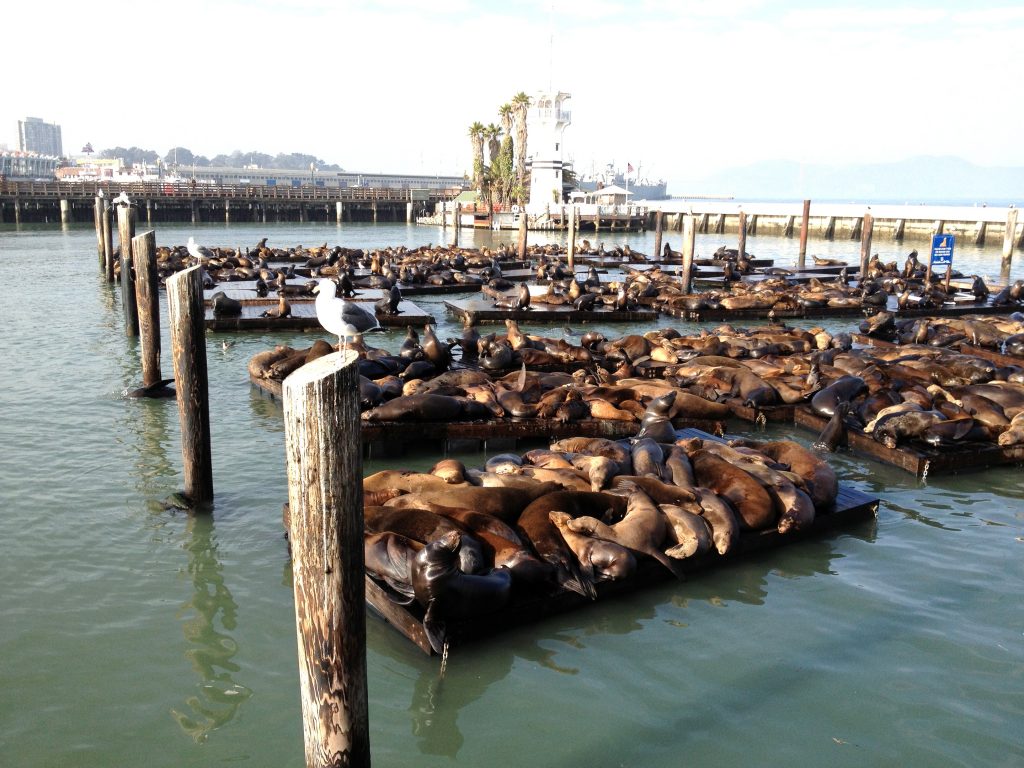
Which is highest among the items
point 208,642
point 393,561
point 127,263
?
point 127,263

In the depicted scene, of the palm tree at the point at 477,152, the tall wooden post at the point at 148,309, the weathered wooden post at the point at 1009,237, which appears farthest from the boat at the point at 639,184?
the tall wooden post at the point at 148,309

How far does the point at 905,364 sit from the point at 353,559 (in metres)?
9.19

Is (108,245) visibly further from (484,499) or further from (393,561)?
(393,561)

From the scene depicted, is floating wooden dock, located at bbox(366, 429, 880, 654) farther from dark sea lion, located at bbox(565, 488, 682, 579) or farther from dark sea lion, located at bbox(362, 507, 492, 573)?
dark sea lion, located at bbox(362, 507, 492, 573)

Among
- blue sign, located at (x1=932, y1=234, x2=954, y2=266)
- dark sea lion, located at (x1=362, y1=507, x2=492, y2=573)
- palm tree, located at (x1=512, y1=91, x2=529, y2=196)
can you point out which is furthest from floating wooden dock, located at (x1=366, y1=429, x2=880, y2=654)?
palm tree, located at (x1=512, y1=91, x2=529, y2=196)

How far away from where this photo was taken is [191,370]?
22.2 feet

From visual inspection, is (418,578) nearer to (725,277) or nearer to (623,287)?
(623,287)

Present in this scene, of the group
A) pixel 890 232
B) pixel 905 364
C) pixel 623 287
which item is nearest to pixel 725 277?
pixel 623 287

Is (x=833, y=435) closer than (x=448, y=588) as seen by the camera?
No

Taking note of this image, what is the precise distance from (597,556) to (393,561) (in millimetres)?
1251

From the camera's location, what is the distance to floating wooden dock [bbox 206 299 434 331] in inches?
604

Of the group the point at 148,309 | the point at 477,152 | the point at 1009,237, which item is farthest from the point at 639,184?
the point at 148,309

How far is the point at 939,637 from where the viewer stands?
5098 mm

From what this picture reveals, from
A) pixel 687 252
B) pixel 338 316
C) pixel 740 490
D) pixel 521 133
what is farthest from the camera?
pixel 521 133
